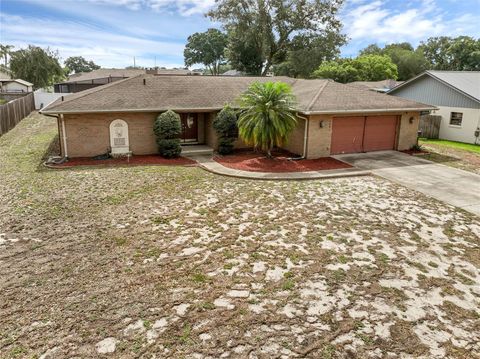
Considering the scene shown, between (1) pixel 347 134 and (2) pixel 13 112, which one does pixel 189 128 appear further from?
(2) pixel 13 112

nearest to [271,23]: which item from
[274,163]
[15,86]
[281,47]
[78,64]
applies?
[281,47]

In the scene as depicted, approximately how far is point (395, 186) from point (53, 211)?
11060mm

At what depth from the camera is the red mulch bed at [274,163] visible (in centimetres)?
1520

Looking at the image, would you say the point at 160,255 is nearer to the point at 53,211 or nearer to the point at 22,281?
the point at 22,281

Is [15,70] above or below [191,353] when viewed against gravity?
above

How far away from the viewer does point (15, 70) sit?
54.1m

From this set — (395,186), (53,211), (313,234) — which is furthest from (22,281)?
(395,186)

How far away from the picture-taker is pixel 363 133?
1825cm

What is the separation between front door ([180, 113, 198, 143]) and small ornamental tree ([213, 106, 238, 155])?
2.57 metres

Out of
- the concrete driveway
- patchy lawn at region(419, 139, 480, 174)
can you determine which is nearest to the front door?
the concrete driveway

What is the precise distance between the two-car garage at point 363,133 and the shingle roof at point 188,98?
0.81m

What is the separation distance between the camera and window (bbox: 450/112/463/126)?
917 inches

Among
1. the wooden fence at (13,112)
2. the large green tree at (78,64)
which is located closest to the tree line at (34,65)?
the wooden fence at (13,112)

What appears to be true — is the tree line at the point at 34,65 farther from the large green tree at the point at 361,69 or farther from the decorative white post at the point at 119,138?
the decorative white post at the point at 119,138
